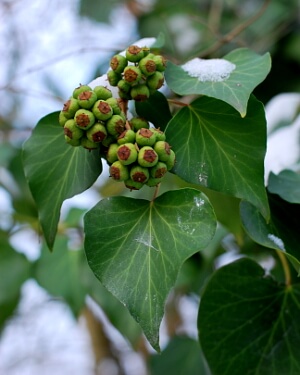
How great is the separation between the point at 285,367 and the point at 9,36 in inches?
64.4

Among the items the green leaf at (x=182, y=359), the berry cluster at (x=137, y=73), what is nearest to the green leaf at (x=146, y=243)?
the berry cluster at (x=137, y=73)

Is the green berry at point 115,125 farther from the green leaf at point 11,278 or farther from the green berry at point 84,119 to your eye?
the green leaf at point 11,278

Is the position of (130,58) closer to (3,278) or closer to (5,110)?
(3,278)

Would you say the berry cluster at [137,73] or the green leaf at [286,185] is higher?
the berry cluster at [137,73]

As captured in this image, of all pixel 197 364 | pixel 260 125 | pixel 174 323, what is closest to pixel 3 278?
pixel 197 364

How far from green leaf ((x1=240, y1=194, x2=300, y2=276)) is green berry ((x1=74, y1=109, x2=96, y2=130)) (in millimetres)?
182

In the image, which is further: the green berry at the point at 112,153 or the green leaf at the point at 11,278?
the green leaf at the point at 11,278

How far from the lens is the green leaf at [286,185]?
0.60 metres

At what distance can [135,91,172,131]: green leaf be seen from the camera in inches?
23.6

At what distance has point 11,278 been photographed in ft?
3.37

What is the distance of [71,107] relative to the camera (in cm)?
53

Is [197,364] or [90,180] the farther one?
[197,364]

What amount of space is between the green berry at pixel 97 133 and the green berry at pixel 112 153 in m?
0.01

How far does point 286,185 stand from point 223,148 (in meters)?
0.11
